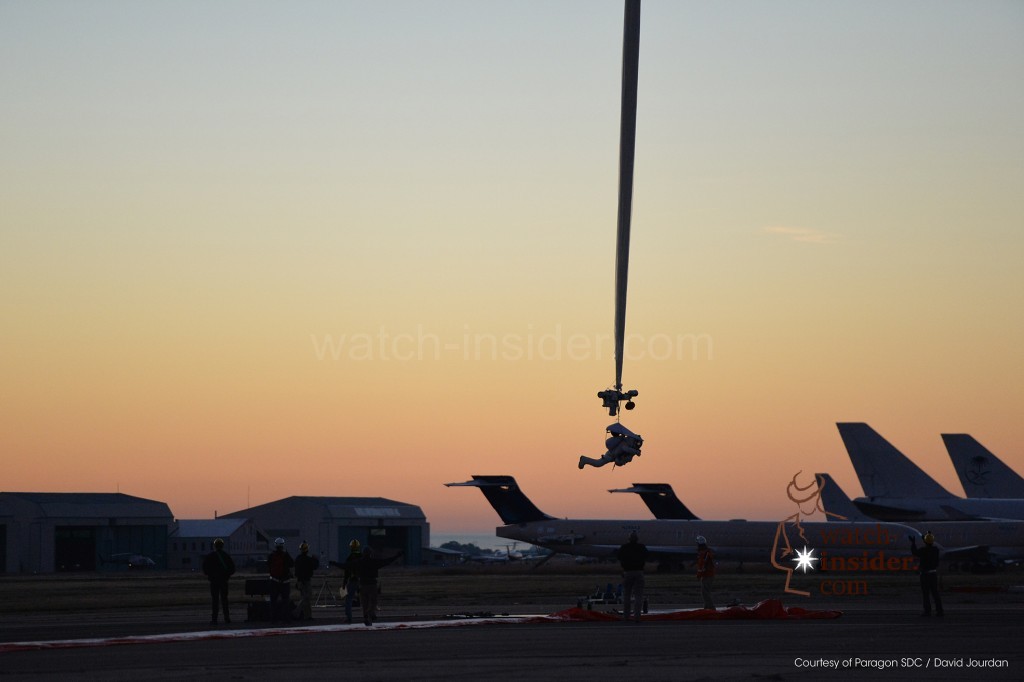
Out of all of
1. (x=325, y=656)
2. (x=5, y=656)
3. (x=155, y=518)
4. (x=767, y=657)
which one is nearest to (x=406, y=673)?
(x=325, y=656)

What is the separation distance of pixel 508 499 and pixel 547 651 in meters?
51.9

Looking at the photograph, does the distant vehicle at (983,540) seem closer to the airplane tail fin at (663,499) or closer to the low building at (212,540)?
the airplane tail fin at (663,499)

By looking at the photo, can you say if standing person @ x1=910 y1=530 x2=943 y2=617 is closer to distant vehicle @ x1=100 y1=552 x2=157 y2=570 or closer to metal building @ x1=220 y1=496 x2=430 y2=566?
distant vehicle @ x1=100 y1=552 x2=157 y2=570

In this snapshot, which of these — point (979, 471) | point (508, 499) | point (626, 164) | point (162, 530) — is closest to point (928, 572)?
point (626, 164)

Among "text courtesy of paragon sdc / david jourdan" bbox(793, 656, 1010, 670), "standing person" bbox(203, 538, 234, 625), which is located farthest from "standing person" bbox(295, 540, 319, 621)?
"text courtesy of paragon sdc / david jourdan" bbox(793, 656, 1010, 670)

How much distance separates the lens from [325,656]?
18406 millimetres

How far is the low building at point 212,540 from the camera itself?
110188 mm

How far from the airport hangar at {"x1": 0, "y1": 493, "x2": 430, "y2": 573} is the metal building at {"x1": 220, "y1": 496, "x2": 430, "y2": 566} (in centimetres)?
9

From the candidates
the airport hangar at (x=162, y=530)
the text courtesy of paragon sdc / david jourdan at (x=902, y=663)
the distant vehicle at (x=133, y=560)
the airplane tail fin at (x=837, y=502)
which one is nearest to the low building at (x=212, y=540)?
the airport hangar at (x=162, y=530)

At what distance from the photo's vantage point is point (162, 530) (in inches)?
4107

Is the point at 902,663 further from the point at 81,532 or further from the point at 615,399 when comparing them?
the point at 81,532

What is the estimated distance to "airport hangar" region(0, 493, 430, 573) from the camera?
9512cm

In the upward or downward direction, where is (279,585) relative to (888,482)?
downward

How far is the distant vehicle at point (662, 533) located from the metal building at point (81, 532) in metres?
39.7
